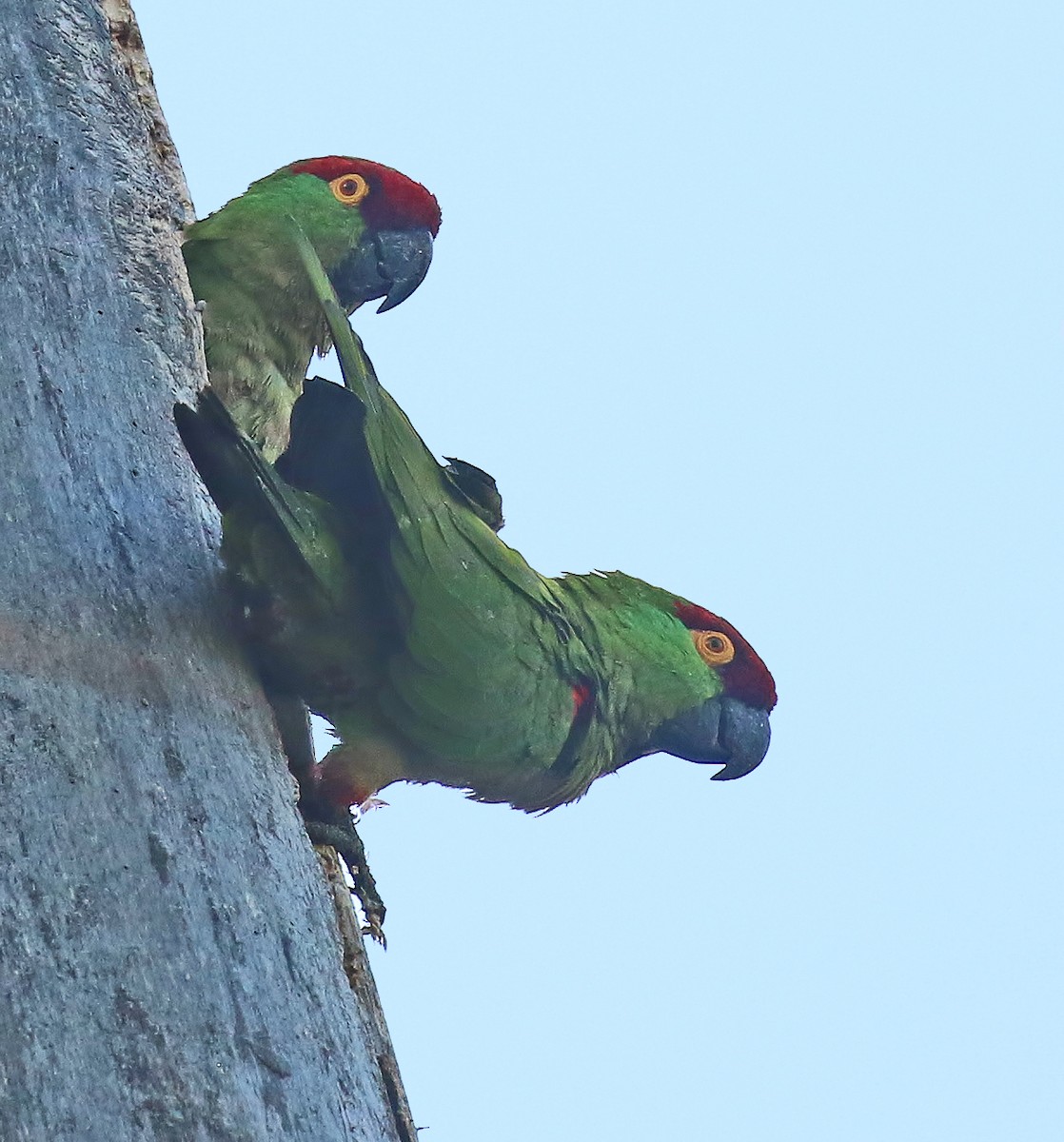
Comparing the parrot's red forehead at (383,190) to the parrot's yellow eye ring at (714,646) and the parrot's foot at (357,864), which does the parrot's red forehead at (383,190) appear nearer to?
the parrot's yellow eye ring at (714,646)

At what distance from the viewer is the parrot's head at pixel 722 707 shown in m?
3.86

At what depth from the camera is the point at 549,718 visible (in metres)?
3.14

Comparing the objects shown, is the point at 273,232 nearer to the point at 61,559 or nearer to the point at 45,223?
the point at 45,223

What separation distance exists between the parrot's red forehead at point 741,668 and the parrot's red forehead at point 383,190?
1.98 metres

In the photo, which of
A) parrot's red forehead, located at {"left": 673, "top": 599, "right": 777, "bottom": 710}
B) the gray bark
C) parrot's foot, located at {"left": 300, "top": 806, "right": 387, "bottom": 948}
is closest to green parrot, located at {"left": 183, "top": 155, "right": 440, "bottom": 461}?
parrot's red forehead, located at {"left": 673, "top": 599, "right": 777, "bottom": 710}

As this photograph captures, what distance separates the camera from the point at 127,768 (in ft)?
7.04

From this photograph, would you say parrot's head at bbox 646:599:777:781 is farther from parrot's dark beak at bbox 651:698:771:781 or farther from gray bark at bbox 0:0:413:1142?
gray bark at bbox 0:0:413:1142

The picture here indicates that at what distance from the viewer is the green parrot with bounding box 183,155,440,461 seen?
4473 mm

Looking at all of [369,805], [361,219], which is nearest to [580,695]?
[369,805]

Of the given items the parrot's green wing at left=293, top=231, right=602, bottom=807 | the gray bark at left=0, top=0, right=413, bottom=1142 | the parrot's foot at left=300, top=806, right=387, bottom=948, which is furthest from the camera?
the parrot's foot at left=300, top=806, right=387, bottom=948

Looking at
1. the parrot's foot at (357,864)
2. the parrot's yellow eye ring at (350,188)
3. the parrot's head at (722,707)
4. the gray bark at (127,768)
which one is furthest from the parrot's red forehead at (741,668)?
the parrot's yellow eye ring at (350,188)

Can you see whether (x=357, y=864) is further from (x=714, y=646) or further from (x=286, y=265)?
(x=286, y=265)

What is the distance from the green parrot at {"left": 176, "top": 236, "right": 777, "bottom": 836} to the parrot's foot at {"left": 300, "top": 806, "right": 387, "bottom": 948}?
6 cm

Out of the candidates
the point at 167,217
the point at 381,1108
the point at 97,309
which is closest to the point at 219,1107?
the point at 381,1108
